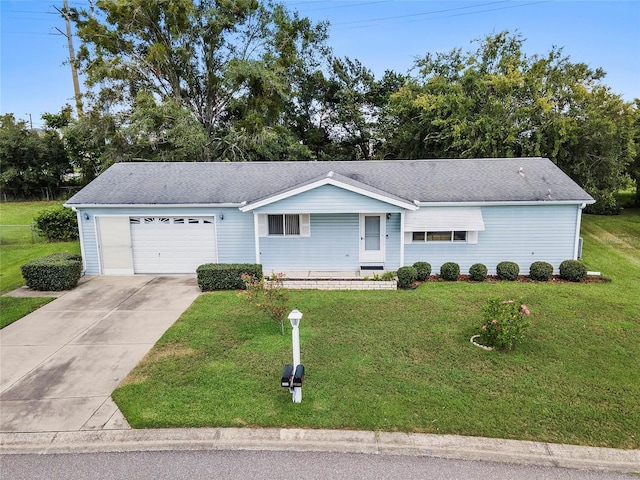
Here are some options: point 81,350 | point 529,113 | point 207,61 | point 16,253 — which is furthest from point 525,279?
point 207,61

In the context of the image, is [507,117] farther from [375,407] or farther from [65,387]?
[65,387]

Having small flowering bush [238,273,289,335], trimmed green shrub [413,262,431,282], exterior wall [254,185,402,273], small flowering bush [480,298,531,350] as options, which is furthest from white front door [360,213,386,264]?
small flowering bush [480,298,531,350]

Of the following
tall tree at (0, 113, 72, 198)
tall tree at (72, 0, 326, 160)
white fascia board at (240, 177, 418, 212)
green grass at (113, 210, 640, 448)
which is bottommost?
green grass at (113, 210, 640, 448)

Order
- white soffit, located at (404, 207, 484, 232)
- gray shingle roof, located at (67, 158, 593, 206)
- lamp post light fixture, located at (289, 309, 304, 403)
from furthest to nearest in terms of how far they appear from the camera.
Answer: gray shingle roof, located at (67, 158, 593, 206) < white soffit, located at (404, 207, 484, 232) < lamp post light fixture, located at (289, 309, 304, 403)

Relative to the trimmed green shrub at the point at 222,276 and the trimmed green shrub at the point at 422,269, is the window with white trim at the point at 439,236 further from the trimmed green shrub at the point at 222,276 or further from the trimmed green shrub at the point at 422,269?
the trimmed green shrub at the point at 222,276

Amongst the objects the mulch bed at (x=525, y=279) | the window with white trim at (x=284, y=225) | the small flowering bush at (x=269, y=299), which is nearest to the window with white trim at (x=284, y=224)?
the window with white trim at (x=284, y=225)

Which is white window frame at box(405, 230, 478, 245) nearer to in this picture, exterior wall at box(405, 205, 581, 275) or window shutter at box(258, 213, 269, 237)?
exterior wall at box(405, 205, 581, 275)
